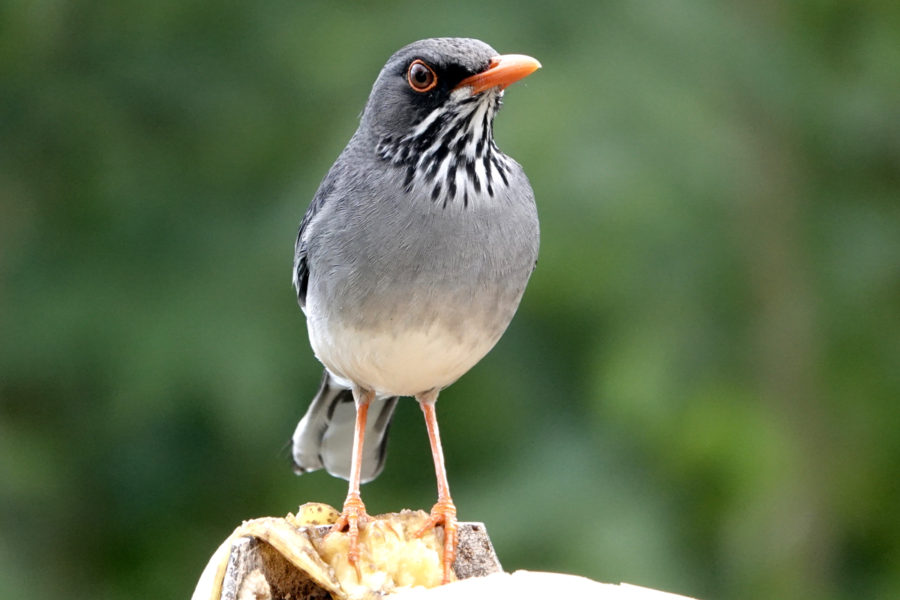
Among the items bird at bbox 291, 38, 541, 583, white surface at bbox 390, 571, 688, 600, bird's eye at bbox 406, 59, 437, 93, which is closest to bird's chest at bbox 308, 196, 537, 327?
bird at bbox 291, 38, 541, 583

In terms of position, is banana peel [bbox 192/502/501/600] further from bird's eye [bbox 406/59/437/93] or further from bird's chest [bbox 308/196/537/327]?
bird's eye [bbox 406/59/437/93]

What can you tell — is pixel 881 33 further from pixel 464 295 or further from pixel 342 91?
pixel 464 295

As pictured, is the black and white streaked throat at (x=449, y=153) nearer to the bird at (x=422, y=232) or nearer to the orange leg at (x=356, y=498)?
the bird at (x=422, y=232)

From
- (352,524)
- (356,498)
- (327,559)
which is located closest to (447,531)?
(352,524)

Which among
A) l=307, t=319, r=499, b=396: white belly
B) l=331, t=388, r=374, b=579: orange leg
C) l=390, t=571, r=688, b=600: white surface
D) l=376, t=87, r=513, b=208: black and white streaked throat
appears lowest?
l=331, t=388, r=374, b=579: orange leg

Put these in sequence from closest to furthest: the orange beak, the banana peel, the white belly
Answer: the banana peel → the orange beak → the white belly

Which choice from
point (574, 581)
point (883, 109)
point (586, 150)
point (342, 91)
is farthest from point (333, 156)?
point (574, 581)

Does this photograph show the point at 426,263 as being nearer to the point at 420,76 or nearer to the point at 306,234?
the point at 420,76

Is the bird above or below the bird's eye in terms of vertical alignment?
below
